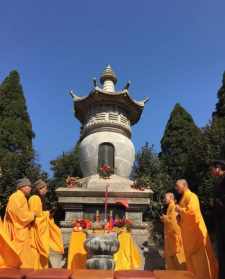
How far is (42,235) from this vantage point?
22.7 feet

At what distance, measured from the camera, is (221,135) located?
20.1 m

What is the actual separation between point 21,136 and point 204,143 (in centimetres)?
1334

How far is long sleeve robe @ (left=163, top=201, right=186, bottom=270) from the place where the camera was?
736 centimetres

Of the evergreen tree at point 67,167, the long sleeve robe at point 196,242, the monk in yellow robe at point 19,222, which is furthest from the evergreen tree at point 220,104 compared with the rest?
the monk in yellow robe at point 19,222

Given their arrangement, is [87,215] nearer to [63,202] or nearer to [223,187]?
[63,202]

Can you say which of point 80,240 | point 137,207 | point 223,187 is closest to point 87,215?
point 137,207

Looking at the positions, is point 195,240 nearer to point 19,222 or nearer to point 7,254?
point 7,254

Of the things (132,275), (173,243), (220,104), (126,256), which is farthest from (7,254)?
(220,104)

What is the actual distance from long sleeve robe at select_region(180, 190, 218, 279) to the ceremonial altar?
2.96 meters

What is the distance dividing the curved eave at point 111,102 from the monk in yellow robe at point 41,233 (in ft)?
24.5

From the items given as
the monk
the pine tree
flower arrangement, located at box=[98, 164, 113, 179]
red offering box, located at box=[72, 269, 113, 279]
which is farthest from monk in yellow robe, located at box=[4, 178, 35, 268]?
the pine tree

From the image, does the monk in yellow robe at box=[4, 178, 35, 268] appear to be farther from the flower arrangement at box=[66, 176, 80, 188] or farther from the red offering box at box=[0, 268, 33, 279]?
the flower arrangement at box=[66, 176, 80, 188]

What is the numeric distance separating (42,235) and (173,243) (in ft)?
9.46

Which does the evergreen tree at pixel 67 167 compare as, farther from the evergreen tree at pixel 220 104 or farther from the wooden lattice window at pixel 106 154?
the wooden lattice window at pixel 106 154
